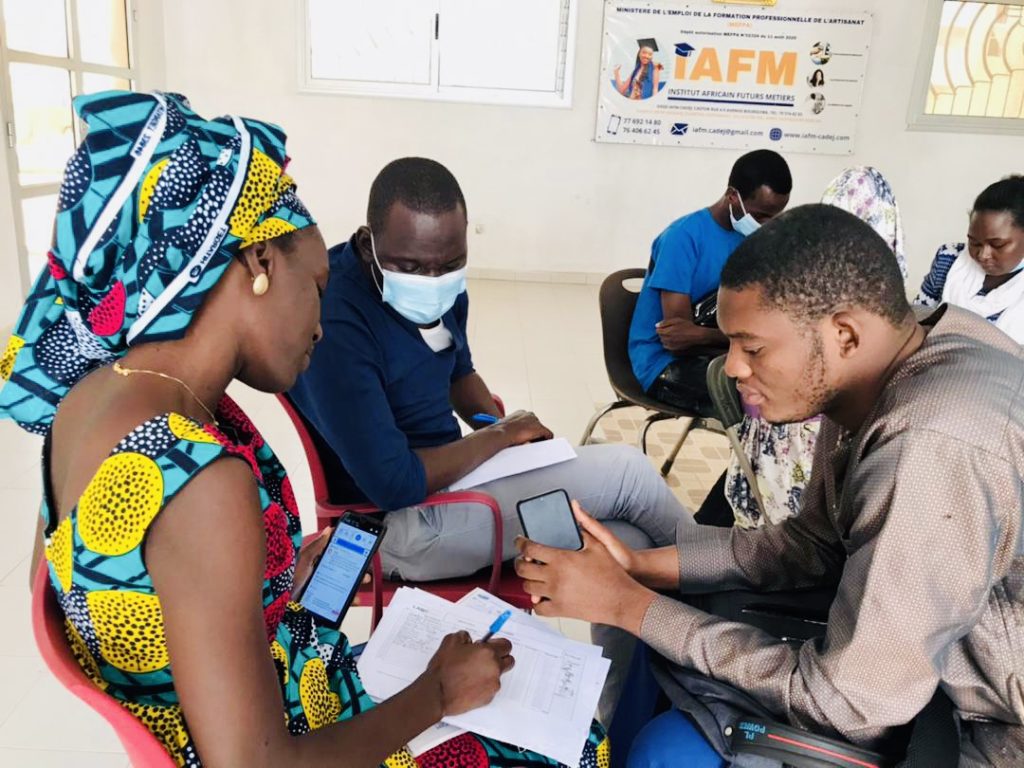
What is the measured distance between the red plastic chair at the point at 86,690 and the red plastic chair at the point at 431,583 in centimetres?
73

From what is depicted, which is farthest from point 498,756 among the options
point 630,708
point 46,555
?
point 46,555

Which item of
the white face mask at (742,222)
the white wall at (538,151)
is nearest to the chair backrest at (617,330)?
the white face mask at (742,222)

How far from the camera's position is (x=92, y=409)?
830 mm

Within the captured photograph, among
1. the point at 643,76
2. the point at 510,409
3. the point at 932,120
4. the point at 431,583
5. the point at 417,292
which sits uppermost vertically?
the point at 643,76

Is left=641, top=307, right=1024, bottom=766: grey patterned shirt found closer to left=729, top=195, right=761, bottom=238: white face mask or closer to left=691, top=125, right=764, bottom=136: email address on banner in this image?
left=729, top=195, right=761, bottom=238: white face mask

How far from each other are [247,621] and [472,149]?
18.9ft

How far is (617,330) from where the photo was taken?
299cm

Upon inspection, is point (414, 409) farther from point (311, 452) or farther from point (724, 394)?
point (724, 394)

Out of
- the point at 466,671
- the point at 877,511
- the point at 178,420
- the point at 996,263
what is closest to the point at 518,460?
the point at 466,671

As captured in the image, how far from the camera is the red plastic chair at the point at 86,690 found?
74 cm

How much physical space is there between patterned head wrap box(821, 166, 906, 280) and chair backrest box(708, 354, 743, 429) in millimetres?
548

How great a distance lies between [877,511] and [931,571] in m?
0.08

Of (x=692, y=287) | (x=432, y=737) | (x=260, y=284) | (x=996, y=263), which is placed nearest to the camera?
(x=260, y=284)

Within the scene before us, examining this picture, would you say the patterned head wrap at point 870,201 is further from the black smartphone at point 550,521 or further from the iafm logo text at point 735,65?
the iafm logo text at point 735,65
